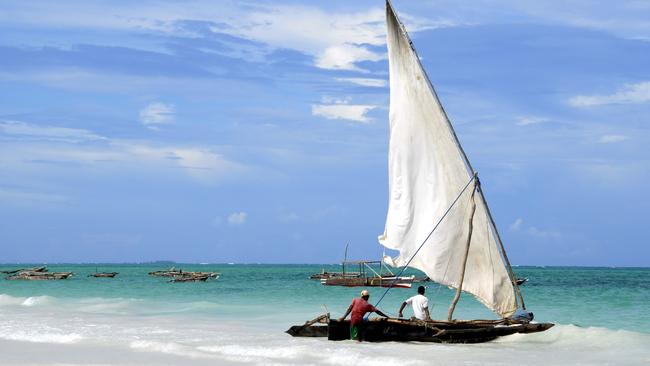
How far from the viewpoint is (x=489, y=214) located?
19656 mm

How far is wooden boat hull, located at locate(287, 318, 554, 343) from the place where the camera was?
748 inches

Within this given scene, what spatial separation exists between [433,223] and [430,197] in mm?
632

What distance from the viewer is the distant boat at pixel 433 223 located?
19.3 m

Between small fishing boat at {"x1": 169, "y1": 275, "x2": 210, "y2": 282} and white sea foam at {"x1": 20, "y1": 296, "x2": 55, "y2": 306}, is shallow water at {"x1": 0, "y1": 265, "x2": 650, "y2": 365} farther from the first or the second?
small fishing boat at {"x1": 169, "y1": 275, "x2": 210, "y2": 282}

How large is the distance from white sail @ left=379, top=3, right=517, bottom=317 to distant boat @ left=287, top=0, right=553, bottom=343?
0.02m

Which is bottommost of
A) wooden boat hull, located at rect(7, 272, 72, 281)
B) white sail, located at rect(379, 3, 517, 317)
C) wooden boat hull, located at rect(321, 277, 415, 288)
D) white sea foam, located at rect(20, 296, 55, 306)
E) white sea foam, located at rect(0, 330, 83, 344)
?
white sea foam, located at rect(0, 330, 83, 344)

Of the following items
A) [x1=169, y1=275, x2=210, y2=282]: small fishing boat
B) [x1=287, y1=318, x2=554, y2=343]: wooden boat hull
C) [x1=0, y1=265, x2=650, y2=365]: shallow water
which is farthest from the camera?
[x1=169, y1=275, x2=210, y2=282]: small fishing boat

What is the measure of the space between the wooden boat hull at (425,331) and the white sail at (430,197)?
0.66m

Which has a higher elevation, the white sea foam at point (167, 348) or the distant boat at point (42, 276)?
the distant boat at point (42, 276)

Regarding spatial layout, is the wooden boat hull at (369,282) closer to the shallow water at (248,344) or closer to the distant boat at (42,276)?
the shallow water at (248,344)

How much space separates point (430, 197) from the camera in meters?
20.3

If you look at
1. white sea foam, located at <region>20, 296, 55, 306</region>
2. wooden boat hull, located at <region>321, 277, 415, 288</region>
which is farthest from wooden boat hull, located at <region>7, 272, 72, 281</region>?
white sea foam, located at <region>20, 296, 55, 306</region>

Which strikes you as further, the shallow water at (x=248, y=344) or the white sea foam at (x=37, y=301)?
the white sea foam at (x=37, y=301)

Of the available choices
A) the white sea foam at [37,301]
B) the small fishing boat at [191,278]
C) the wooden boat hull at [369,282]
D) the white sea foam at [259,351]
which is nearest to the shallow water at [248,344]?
the white sea foam at [259,351]
